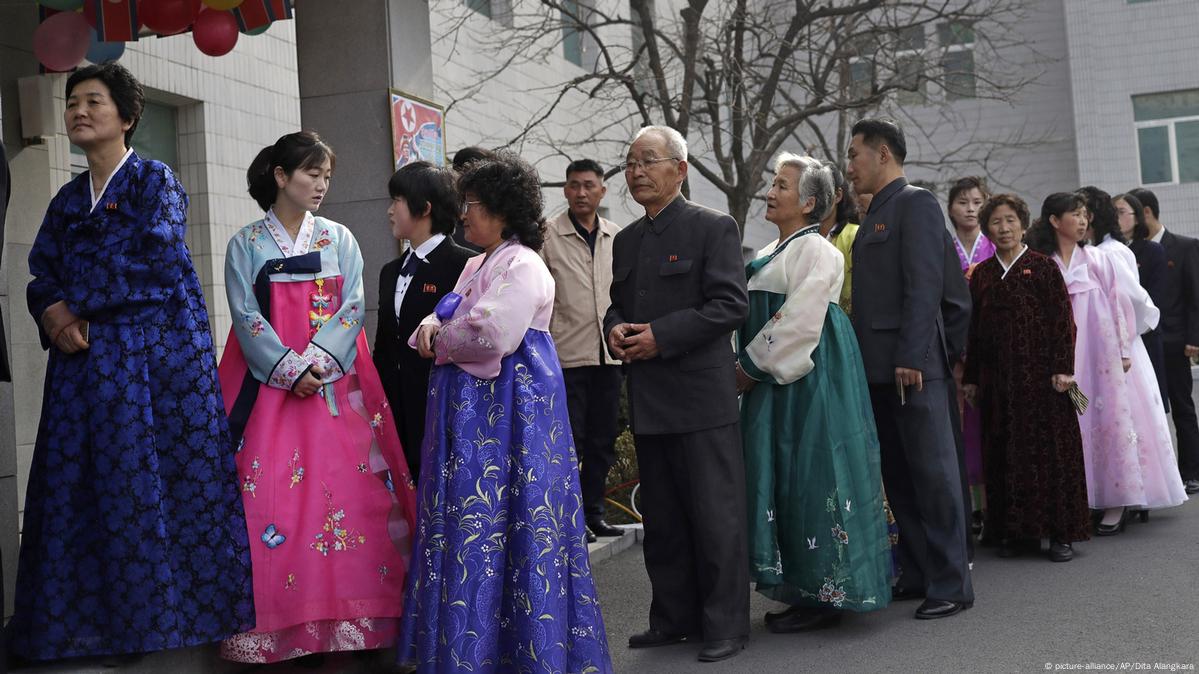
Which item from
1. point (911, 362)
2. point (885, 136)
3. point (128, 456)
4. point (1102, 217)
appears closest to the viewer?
point (128, 456)

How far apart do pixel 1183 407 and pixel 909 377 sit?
4.63 m

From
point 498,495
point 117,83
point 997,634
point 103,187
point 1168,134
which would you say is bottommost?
point 997,634

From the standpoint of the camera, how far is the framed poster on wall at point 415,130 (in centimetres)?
692

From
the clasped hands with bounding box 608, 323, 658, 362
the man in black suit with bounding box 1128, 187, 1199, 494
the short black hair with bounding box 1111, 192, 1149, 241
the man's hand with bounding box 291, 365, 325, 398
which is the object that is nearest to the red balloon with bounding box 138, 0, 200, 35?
the man's hand with bounding box 291, 365, 325, 398

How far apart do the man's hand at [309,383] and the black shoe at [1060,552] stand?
3995 millimetres

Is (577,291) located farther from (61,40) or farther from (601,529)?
(61,40)

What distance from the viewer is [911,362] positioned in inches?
215

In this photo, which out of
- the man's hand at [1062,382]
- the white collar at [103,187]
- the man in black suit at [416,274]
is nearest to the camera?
the white collar at [103,187]

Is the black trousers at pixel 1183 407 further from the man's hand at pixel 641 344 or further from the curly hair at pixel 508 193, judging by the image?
the curly hair at pixel 508 193

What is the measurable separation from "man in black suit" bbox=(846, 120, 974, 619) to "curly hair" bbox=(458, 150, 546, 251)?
69.8 inches

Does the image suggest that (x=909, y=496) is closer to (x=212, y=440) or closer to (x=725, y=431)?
(x=725, y=431)

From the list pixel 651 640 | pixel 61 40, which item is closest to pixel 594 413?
pixel 651 640

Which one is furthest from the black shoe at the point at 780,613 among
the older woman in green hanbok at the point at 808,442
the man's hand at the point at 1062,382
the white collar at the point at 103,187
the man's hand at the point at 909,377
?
the white collar at the point at 103,187

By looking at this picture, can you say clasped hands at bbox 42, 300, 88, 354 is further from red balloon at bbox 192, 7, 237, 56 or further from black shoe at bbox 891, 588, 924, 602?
black shoe at bbox 891, 588, 924, 602
